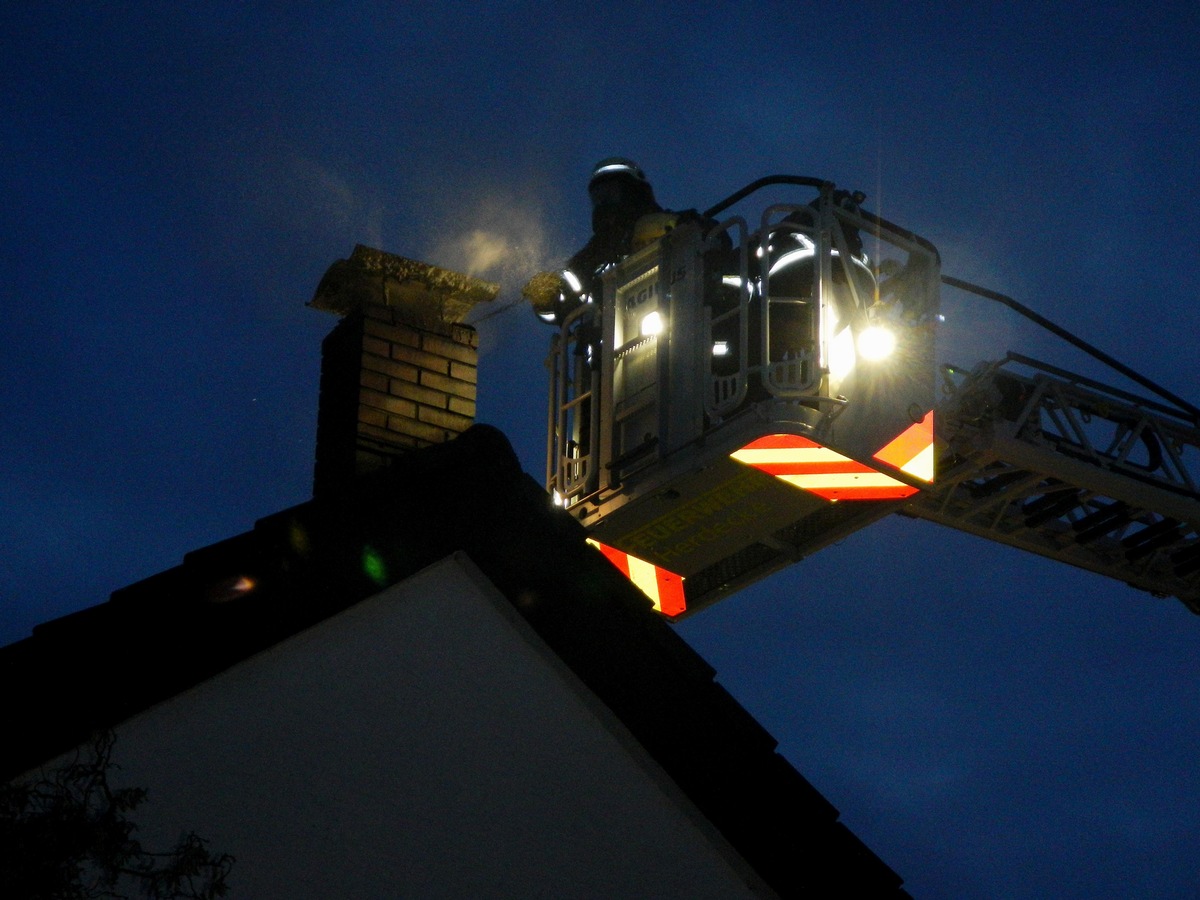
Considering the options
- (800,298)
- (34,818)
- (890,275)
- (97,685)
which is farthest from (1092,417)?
(34,818)

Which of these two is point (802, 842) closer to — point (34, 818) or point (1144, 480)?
point (34, 818)

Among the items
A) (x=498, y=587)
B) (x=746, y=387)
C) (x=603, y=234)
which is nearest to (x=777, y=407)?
(x=746, y=387)

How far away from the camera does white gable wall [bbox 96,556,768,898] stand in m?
4.94

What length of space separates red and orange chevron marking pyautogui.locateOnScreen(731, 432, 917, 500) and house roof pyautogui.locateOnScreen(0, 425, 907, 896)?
3.97 m

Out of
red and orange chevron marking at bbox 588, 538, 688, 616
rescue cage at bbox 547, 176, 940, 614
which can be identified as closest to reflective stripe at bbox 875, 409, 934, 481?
rescue cage at bbox 547, 176, 940, 614

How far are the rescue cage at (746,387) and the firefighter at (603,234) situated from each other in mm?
156

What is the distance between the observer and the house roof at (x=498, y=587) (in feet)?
16.0

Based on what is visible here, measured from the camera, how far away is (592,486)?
33.8 feet

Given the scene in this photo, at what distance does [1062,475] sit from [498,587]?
23.9ft

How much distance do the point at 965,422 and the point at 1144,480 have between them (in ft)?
6.08

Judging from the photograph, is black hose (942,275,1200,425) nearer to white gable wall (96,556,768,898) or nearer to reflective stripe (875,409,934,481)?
reflective stripe (875,409,934,481)

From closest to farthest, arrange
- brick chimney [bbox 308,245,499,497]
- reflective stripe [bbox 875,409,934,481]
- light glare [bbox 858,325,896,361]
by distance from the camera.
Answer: brick chimney [bbox 308,245,499,497] < light glare [bbox 858,325,896,361] < reflective stripe [bbox 875,409,934,481]

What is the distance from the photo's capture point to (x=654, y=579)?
11195 millimetres

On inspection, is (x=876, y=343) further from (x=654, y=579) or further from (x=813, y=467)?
(x=654, y=579)
